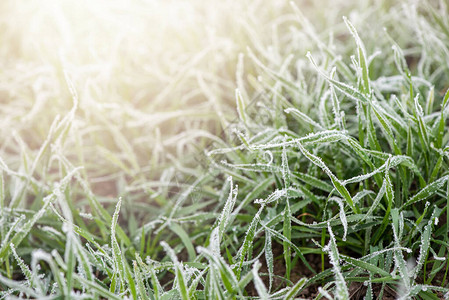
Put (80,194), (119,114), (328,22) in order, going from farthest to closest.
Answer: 1. (328,22)
2. (119,114)
3. (80,194)

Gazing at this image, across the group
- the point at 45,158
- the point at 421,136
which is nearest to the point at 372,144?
the point at 421,136

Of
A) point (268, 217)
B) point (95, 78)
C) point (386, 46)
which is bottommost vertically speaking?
point (268, 217)

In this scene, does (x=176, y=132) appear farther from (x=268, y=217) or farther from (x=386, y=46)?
(x=386, y=46)

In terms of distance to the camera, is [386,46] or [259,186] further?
[386,46]

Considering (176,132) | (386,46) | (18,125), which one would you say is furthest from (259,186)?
(18,125)

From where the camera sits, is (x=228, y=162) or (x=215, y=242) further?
(x=228, y=162)

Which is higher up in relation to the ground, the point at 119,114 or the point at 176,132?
the point at 119,114

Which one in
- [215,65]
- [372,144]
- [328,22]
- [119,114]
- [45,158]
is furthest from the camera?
[328,22]
